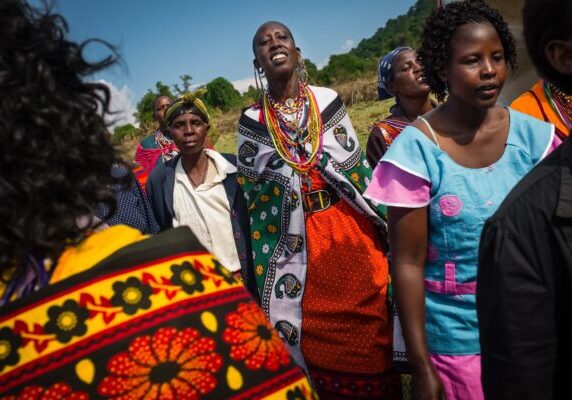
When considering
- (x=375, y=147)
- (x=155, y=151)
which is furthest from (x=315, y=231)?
(x=155, y=151)

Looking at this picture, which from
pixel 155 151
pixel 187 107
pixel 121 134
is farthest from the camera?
pixel 121 134

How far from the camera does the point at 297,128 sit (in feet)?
10.7

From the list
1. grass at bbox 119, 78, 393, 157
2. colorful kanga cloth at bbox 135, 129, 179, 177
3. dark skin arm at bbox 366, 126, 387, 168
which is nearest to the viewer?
dark skin arm at bbox 366, 126, 387, 168

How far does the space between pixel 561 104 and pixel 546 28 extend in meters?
1.95

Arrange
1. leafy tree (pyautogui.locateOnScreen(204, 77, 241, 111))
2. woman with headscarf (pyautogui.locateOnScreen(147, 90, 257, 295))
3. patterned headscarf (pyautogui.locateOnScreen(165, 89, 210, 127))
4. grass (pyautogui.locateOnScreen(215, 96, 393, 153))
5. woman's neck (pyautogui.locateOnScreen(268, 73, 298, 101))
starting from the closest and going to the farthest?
1. woman's neck (pyautogui.locateOnScreen(268, 73, 298, 101))
2. woman with headscarf (pyautogui.locateOnScreen(147, 90, 257, 295))
3. patterned headscarf (pyautogui.locateOnScreen(165, 89, 210, 127))
4. grass (pyautogui.locateOnScreen(215, 96, 393, 153))
5. leafy tree (pyautogui.locateOnScreen(204, 77, 241, 111))

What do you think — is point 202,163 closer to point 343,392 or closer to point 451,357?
point 343,392

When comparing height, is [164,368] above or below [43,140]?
below

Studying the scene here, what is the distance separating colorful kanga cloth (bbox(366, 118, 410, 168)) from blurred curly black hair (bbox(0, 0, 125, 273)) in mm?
2579

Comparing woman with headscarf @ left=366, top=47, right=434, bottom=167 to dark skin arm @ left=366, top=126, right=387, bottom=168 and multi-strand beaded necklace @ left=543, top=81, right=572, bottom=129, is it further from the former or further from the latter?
multi-strand beaded necklace @ left=543, top=81, right=572, bottom=129

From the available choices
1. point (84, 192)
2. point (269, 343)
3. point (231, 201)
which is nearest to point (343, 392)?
point (231, 201)

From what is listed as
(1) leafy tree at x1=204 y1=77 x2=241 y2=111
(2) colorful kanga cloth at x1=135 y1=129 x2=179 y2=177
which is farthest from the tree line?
(2) colorful kanga cloth at x1=135 y1=129 x2=179 y2=177

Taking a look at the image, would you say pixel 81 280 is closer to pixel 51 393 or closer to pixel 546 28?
pixel 51 393

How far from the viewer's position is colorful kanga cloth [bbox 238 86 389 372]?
3102mm

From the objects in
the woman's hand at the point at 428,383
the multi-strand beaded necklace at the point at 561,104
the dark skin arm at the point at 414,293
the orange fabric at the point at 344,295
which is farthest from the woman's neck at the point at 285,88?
the woman's hand at the point at 428,383
